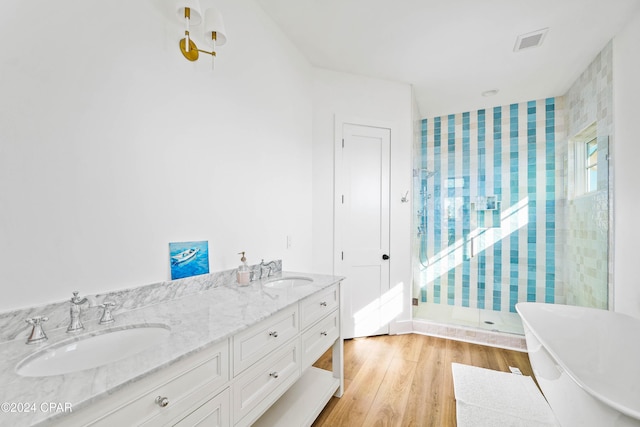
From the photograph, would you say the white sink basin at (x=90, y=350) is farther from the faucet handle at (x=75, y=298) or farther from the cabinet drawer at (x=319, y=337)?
the cabinet drawer at (x=319, y=337)

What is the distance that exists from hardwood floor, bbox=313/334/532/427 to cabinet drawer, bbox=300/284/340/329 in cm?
67

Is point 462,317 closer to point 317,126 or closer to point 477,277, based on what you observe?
point 477,277

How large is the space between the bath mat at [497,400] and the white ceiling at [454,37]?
2768mm

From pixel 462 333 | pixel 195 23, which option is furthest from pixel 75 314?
pixel 462 333

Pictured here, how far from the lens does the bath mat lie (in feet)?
5.98

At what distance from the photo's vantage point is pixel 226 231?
71.7 inches

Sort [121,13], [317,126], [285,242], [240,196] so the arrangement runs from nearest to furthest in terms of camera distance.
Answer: [121,13] < [240,196] < [285,242] < [317,126]

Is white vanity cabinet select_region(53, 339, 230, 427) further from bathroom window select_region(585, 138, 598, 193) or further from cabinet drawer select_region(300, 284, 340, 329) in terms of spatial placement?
bathroom window select_region(585, 138, 598, 193)

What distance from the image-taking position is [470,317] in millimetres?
3529

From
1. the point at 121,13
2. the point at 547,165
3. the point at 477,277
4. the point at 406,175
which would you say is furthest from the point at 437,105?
the point at 121,13

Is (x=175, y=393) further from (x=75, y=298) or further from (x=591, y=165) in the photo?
(x=591, y=165)

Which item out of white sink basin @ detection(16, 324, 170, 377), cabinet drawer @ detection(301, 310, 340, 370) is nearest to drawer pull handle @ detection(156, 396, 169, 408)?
white sink basin @ detection(16, 324, 170, 377)

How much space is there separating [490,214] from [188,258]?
379 cm

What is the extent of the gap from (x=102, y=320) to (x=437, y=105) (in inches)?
159
